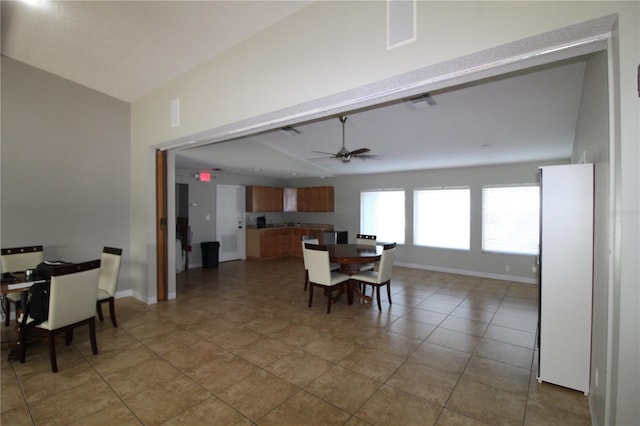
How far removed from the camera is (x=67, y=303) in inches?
108

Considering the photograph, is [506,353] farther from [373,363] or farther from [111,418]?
[111,418]

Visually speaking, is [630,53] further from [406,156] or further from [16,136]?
[16,136]

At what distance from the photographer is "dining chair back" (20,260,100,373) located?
264 cm

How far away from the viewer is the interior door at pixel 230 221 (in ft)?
26.6

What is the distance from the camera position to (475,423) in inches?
81.0

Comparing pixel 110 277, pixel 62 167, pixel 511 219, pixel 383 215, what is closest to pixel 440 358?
pixel 110 277

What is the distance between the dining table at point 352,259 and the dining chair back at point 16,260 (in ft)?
12.7

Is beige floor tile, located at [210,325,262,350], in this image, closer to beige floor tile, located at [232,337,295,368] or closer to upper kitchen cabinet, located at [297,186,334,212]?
beige floor tile, located at [232,337,295,368]

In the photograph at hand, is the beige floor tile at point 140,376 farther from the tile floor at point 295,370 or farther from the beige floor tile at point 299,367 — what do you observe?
the beige floor tile at point 299,367

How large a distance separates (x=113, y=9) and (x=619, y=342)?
Result: 4.41 meters

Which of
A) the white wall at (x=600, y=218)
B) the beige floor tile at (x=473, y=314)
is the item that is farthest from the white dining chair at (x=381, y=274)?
the white wall at (x=600, y=218)

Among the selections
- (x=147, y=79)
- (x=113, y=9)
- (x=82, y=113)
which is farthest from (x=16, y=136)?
(x=113, y=9)

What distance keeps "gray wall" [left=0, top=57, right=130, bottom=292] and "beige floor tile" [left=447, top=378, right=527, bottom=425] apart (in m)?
5.06

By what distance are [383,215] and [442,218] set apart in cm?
155
